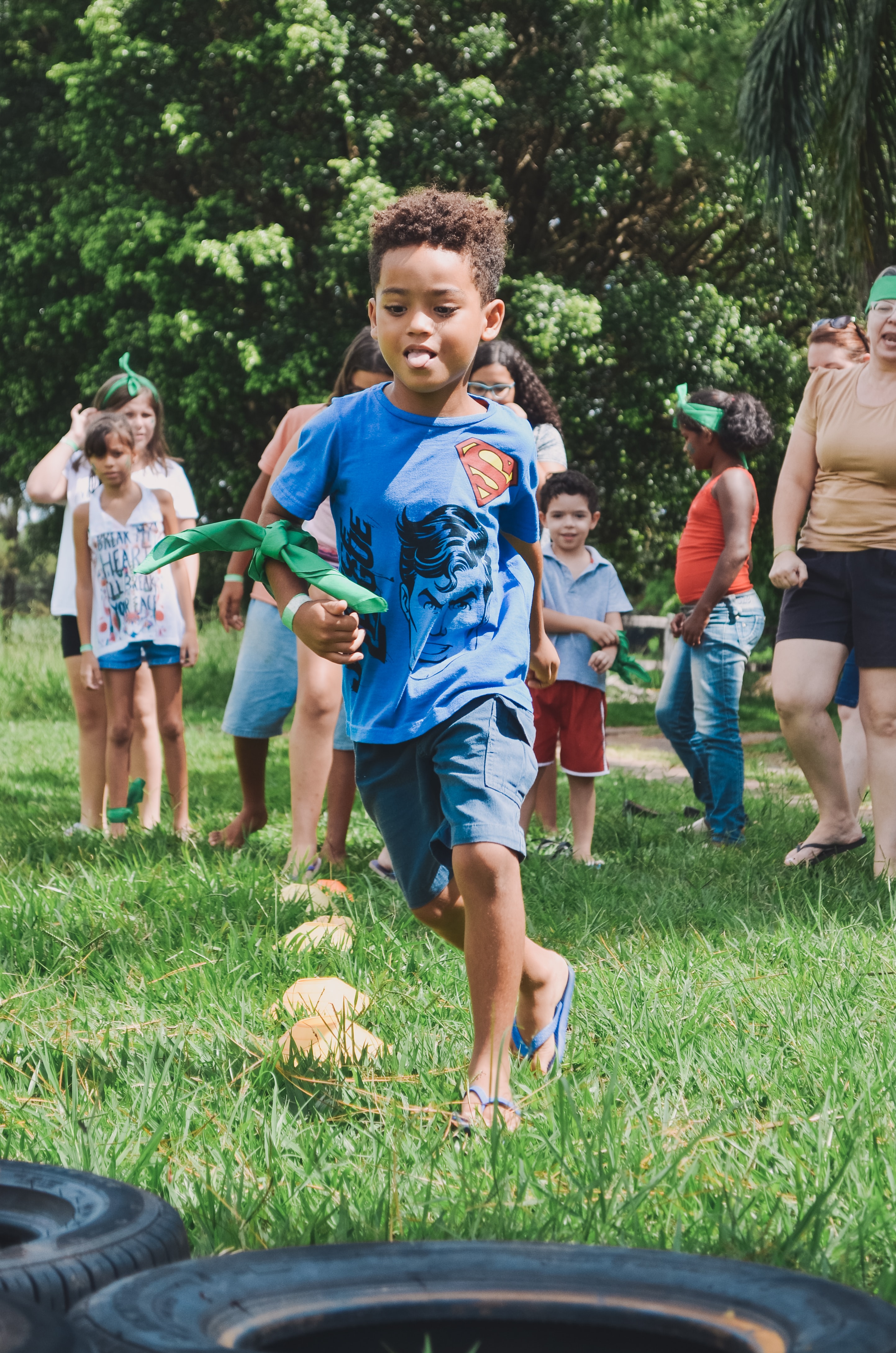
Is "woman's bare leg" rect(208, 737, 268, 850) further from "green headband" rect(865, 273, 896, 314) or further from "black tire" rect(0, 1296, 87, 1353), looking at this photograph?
"black tire" rect(0, 1296, 87, 1353)

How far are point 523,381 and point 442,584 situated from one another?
3068mm

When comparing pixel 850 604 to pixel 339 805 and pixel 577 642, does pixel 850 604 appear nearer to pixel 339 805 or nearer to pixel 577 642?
pixel 577 642

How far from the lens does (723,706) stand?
6098 millimetres

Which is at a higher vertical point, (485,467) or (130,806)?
(485,467)

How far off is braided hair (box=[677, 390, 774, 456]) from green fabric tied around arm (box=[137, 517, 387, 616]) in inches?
156

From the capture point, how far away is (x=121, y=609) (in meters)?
6.03

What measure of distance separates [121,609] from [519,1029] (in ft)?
12.3

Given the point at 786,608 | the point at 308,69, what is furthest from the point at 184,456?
the point at 786,608

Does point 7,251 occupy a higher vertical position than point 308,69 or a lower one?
lower

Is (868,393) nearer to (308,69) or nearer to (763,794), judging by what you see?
(763,794)

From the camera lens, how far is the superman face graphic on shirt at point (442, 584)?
8.55 ft

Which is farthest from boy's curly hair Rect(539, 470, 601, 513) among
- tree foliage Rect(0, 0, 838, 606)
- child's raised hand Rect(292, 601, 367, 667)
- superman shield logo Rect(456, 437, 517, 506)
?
tree foliage Rect(0, 0, 838, 606)

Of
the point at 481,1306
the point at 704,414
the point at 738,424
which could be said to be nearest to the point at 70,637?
the point at 704,414

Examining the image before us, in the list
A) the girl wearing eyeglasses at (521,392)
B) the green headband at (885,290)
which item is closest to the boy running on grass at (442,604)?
the girl wearing eyeglasses at (521,392)
